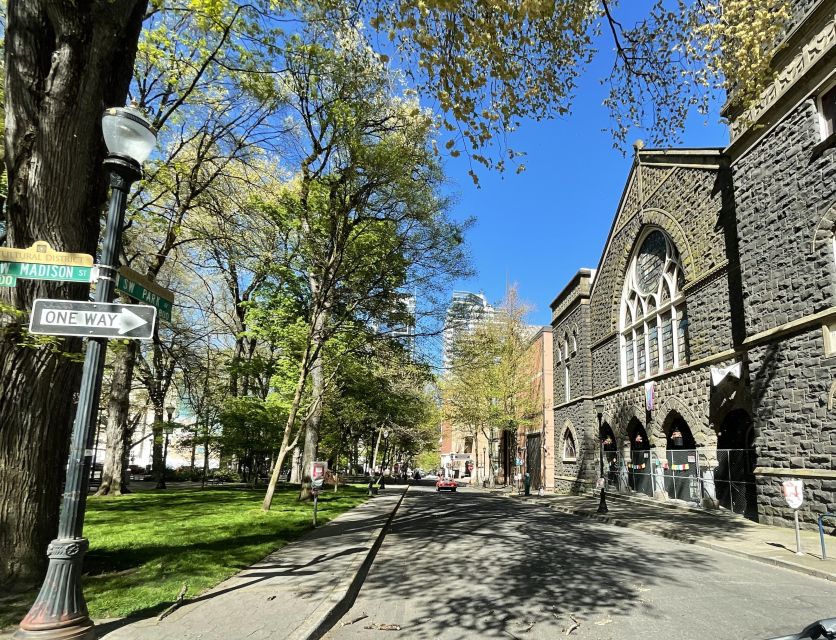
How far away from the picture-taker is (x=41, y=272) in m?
4.54

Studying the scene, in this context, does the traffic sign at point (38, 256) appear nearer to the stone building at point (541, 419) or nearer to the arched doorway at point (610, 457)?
the arched doorway at point (610, 457)

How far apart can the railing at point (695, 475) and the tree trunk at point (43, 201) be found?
18.1 metres

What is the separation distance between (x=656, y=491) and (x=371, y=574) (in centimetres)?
1735

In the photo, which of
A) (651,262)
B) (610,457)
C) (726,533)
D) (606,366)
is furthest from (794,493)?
(610,457)

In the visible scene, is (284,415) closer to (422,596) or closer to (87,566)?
(87,566)

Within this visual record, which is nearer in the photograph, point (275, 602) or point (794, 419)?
point (275, 602)

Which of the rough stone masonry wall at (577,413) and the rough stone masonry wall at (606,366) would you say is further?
the rough stone masonry wall at (577,413)

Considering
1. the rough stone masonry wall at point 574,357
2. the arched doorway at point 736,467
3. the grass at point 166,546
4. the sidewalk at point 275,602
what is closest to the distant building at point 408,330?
the grass at point 166,546

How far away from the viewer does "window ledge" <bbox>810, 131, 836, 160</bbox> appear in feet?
42.6

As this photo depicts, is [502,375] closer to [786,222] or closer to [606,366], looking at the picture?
[606,366]

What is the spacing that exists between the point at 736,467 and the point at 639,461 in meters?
7.09

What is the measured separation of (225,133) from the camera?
15.0 meters

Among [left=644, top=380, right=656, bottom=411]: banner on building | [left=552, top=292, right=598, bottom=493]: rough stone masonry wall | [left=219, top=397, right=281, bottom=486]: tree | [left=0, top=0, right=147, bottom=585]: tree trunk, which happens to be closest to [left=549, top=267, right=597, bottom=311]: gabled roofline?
[left=552, top=292, right=598, bottom=493]: rough stone masonry wall

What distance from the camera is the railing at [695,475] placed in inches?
669
